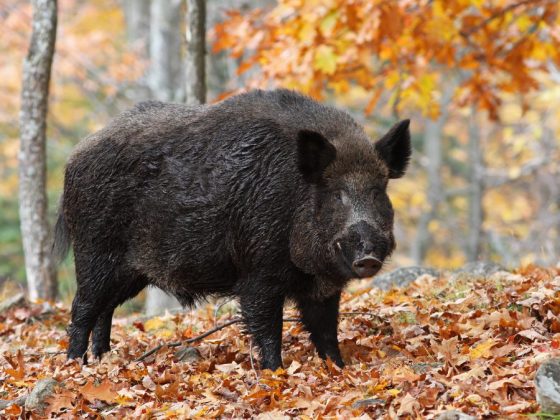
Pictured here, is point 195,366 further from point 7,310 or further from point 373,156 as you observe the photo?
point 7,310

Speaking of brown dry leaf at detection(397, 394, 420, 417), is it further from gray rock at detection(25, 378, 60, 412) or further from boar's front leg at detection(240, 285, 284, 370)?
gray rock at detection(25, 378, 60, 412)

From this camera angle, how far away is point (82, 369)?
Answer: 20.7 ft

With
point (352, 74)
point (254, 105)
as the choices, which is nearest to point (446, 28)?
point (352, 74)

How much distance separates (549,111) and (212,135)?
13760mm

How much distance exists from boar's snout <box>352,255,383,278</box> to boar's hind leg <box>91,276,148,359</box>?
251 cm

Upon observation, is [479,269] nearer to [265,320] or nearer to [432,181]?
[265,320]

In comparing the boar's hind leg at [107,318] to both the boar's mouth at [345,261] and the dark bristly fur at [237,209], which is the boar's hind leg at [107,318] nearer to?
the dark bristly fur at [237,209]

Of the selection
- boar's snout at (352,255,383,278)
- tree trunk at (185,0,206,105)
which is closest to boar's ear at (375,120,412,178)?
boar's snout at (352,255,383,278)

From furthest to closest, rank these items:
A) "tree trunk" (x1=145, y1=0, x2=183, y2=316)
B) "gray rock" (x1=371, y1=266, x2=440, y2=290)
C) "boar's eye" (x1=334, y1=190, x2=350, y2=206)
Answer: "tree trunk" (x1=145, y1=0, x2=183, y2=316) → "gray rock" (x1=371, y1=266, x2=440, y2=290) → "boar's eye" (x1=334, y1=190, x2=350, y2=206)

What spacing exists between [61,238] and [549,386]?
4.90 meters

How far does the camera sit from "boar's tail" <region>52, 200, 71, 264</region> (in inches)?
291

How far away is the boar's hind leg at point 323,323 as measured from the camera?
20.2 feet

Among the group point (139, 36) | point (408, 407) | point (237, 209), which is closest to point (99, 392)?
point (237, 209)

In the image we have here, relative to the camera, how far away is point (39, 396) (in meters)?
5.28
